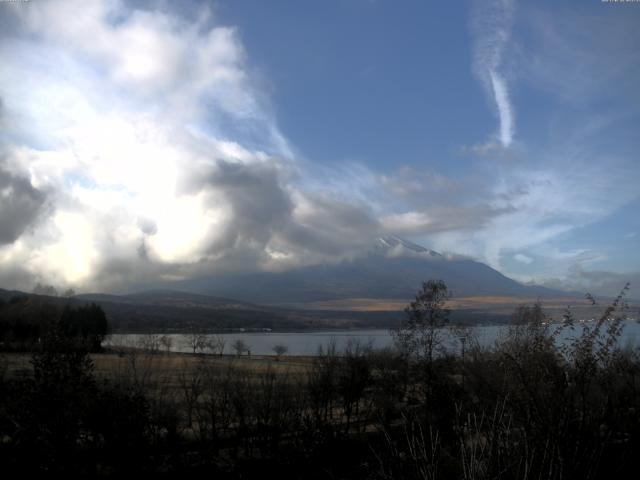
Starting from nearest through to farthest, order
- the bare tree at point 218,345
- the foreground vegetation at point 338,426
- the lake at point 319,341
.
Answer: the foreground vegetation at point 338,426 → the lake at point 319,341 → the bare tree at point 218,345

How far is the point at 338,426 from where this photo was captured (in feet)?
59.3

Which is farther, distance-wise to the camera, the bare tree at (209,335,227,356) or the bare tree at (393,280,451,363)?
the bare tree at (209,335,227,356)

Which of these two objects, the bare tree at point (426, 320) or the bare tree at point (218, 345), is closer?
the bare tree at point (426, 320)

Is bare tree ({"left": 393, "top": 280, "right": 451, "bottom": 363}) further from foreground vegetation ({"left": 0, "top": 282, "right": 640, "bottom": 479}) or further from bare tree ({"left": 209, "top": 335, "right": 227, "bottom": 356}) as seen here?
bare tree ({"left": 209, "top": 335, "right": 227, "bottom": 356})

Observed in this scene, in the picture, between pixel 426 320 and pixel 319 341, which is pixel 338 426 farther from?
pixel 319 341

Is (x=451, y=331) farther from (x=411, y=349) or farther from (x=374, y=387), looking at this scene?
(x=374, y=387)

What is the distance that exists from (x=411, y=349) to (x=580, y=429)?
26.1m

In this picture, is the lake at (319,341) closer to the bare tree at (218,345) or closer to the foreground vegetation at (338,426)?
the foreground vegetation at (338,426)

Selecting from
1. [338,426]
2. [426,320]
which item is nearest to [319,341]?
[426,320]

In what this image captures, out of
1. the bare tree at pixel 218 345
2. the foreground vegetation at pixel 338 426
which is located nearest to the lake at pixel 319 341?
the foreground vegetation at pixel 338 426

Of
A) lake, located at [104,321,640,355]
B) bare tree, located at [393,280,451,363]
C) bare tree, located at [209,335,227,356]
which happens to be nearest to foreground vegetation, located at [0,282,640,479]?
lake, located at [104,321,640,355]

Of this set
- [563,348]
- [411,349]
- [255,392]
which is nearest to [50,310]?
[411,349]

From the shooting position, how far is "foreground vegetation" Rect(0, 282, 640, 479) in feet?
18.7

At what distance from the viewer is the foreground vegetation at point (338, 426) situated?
5703 mm
